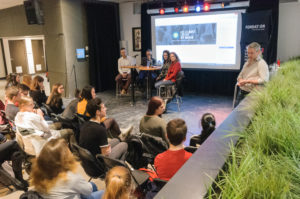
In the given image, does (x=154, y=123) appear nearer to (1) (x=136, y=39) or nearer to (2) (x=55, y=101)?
(2) (x=55, y=101)

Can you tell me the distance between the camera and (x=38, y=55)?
1242 cm

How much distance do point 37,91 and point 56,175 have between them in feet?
9.81

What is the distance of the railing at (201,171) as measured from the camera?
1.17 m

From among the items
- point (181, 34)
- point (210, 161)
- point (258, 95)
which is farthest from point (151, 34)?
point (210, 161)

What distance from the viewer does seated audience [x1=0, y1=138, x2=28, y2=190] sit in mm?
2641

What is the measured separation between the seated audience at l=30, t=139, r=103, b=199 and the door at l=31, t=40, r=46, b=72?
11906mm

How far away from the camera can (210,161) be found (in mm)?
1434

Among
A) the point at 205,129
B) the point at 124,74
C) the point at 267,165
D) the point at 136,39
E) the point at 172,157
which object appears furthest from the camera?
the point at 136,39

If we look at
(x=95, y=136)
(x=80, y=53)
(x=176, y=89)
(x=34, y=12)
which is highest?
(x=34, y=12)

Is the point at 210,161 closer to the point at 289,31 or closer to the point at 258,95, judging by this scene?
the point at 258,95

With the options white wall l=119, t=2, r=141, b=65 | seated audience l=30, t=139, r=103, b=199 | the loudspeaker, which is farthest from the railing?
white wall l=119, t=2, r=141, b=65

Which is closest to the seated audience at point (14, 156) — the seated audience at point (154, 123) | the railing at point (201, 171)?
the seated audience at point (154, 123)

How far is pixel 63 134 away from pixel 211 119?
6.42ft

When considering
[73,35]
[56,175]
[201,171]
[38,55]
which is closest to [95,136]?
[56,175]
